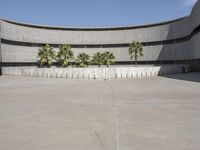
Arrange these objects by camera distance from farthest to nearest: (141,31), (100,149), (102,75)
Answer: (141,31) < (102,75) < (100,149)

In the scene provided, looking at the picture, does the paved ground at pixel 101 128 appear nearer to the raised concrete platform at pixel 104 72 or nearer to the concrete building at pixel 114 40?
the raised concrete platform at pixel 104 72

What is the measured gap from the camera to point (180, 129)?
30.1ft

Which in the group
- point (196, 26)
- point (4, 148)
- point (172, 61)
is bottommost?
point (4, 148)

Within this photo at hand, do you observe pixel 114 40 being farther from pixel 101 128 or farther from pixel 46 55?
pixel 101 128

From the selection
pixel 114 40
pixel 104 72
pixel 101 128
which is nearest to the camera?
pixel 101 128

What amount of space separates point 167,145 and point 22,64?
66145 mm

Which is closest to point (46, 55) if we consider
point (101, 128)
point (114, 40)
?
point (114, 40)

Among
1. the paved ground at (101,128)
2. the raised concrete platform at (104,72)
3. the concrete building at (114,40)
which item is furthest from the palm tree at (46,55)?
the paved ground at (101,128)

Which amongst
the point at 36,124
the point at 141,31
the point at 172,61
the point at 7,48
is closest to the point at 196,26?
the point at 172,61

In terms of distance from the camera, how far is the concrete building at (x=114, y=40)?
61312 millimetres

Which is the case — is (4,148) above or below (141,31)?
below

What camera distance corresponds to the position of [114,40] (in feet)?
259

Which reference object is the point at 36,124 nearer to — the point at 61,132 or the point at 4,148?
the point at 61,132

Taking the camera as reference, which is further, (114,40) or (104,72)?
(114,40)
